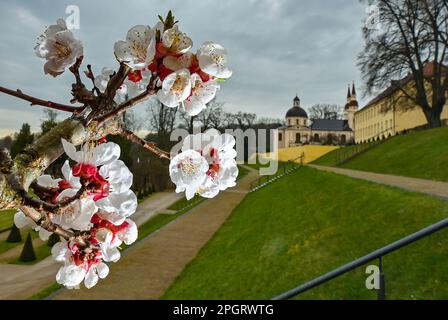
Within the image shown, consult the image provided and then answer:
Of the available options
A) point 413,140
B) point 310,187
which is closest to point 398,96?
point 413,140

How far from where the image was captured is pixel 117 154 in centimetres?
86

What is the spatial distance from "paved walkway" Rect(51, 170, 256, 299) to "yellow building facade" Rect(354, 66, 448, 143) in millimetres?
15853

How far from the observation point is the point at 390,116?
48.1 meters

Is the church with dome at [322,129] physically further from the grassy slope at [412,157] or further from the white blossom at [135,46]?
the white blossom at [135,46]

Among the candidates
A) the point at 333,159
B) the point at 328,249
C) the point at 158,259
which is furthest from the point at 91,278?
the point at 333,159

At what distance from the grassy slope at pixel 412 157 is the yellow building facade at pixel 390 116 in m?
4.15

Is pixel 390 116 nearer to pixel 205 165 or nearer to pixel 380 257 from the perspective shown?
pixel 380 257

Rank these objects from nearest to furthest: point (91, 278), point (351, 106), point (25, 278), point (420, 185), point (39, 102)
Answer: point (39, 102) < point (91, 278) < point (420, 185) < point (25, 278) < point (351, 106)

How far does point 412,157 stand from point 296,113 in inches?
2672

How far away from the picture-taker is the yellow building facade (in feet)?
96.7

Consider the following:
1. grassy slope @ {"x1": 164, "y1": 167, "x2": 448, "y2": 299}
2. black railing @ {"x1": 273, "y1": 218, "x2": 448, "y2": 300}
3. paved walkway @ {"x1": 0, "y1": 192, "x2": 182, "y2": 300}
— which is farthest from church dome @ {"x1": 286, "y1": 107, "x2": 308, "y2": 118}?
black railing @ {"x1": 273, "y1": 218, "x2": 448, "y2": 300}

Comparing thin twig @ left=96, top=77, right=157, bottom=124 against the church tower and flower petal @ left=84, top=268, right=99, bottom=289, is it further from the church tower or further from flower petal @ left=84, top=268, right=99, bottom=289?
the church tower

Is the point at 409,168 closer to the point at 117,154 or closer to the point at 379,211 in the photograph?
the point at 379,211

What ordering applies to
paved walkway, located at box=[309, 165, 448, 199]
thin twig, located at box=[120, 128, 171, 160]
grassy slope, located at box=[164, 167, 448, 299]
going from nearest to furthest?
1. thin twig, located at box=[120, 128, 171, 160]
2. grassy slope, located at box=[164, 167, 448, 299]
3. paved walkway, located at box=[309, 165, 448, 199]
